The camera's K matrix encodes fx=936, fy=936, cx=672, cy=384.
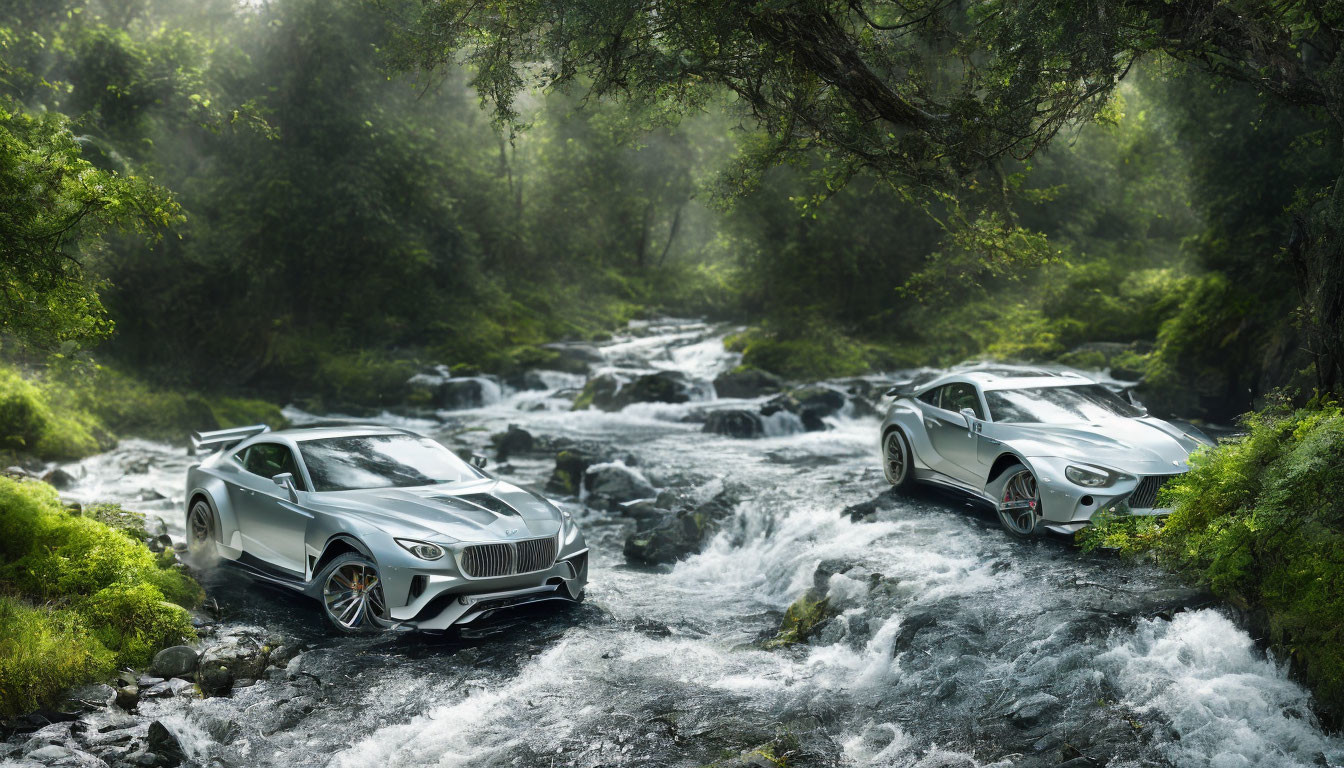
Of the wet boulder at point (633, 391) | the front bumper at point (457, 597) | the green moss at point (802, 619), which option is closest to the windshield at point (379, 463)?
the front bumper at point (457, 597)

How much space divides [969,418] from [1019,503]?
1.19 metres

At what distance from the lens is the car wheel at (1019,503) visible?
8891mm

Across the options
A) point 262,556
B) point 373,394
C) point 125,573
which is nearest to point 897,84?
point 262,556

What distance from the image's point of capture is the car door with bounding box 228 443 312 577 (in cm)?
802

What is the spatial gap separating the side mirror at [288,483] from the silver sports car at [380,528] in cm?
1

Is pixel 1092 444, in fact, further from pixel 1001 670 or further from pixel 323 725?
pixel 323 725

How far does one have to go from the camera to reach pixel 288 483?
26.8ft

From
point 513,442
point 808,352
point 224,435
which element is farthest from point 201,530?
point 808,352

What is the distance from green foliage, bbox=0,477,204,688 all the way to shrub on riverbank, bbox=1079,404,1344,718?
7.86 meters

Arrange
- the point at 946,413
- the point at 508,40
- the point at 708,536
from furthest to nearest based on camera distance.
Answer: the point at 708,536 → the point at 946,413 → the point at 508,40

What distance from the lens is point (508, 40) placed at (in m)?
9.49

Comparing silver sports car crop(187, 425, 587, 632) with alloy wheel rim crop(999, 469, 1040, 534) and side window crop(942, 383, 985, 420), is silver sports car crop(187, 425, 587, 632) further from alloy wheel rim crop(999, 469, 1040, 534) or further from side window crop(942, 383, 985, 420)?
side window crop(942, 383, 985, 420)

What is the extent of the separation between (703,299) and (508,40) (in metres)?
34.5

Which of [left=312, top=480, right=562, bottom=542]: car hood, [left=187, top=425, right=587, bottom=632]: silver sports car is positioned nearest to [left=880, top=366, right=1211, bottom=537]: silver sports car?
[left=187, top=425, right=587, bottom=632]: silver sports car
